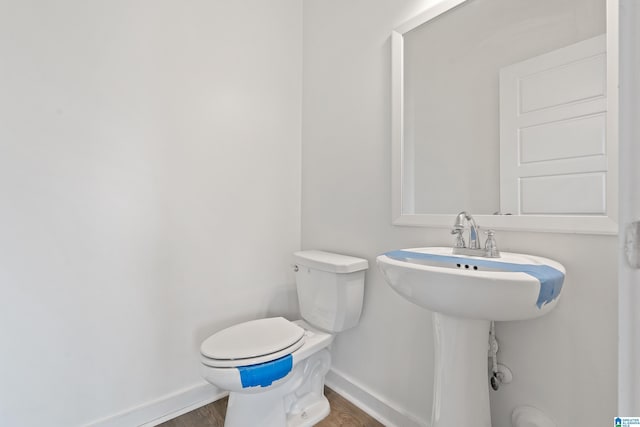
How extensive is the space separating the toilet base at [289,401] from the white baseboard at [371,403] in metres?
0.13

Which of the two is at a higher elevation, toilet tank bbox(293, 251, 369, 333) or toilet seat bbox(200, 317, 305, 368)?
toilet tank bbox(293, 251, 369, 333)

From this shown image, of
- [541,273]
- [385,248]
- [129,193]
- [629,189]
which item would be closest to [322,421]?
[385,248]

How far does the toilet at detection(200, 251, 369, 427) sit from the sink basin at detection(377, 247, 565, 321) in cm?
53

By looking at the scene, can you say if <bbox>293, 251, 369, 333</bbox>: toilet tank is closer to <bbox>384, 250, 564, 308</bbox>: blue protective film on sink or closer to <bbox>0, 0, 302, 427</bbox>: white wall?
<bbox>0, 0, 302, 427</bbox>: white wall

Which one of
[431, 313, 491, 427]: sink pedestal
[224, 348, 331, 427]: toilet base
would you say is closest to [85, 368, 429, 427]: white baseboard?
[224, 348, 331, 427]: toilet base

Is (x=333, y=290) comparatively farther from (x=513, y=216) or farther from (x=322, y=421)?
(x=513, y=216)

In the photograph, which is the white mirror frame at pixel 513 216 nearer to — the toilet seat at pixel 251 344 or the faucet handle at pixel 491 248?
the faucet handle at pixel 491 248

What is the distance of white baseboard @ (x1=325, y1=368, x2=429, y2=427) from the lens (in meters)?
1.28

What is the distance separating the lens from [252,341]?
118 cm

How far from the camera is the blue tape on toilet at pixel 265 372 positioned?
1050mm

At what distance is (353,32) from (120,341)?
1815mm

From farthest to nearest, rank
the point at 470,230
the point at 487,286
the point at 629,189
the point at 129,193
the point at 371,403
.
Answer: the point at 371,403 < the point at 129,193 < the point at 470,230 < the point at 487,286 < the point at 629,189

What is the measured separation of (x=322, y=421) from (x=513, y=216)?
1189mm

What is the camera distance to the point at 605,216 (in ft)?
2.70
